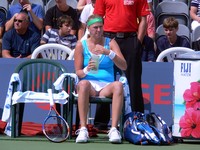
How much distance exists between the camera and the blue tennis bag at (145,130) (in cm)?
882

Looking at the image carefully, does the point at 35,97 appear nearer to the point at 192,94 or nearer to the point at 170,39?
the point at 192,94

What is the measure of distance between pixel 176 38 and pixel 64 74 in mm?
3262

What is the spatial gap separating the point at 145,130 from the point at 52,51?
2.71 m

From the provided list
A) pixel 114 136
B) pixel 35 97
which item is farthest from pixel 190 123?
pixel 35 97

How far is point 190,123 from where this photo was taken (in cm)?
911

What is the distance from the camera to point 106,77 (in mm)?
9305

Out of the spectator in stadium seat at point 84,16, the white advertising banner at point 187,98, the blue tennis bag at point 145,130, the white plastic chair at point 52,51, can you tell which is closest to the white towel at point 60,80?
the blue tennis bag at point 145,130

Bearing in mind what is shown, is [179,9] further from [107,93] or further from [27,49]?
[107,93]

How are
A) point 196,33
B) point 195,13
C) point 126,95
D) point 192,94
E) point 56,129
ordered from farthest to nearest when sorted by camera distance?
point 195,13, point 196,33, point 126,95, point 192,94, point 56,129

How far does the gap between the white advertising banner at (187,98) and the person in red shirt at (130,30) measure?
2.87ft

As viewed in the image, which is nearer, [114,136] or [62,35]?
[114,136]

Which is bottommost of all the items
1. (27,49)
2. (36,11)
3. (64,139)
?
(64,139)

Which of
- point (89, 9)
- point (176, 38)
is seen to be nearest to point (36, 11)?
point (89, 9)

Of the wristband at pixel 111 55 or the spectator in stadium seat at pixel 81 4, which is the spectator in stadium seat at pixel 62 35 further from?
the wristband at pixel 111 55
